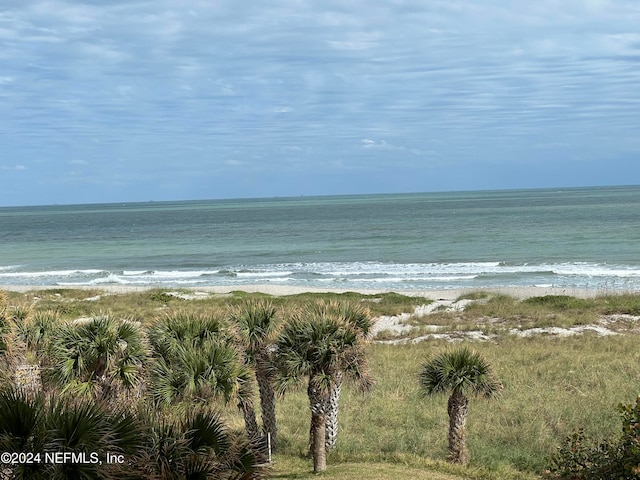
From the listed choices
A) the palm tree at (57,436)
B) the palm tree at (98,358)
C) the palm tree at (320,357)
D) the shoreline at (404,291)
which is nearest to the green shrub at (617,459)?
the palm tree at (320,357)

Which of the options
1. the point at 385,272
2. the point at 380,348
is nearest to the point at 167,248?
the point at 385,272

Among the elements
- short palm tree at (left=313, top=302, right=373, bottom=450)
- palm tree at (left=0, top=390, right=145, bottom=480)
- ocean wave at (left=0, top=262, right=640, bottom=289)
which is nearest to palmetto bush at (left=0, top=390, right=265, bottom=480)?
palm tree at (left=0, top=390, right=145, bottom=480)

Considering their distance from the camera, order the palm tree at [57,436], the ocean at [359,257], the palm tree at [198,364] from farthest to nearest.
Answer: the ocean at [359,257] < the palm tree at [198,364] < the palm tree at [57,436]

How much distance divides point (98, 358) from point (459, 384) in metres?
6.64

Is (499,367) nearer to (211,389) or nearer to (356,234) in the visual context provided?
(211,389)

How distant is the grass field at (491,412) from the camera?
13.1m

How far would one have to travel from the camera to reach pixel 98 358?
12.7 meters

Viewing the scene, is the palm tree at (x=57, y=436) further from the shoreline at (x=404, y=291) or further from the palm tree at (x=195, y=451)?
the shoreline at (x=404, y=291)

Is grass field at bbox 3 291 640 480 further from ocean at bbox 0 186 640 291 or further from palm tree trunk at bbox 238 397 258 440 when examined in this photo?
ocean at bbox 0 186 640 291

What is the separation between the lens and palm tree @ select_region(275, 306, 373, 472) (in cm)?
1218

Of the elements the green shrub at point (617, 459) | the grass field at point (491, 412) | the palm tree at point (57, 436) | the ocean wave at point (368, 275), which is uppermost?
the palm tree at point (57, 436)

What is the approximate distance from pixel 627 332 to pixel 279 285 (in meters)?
26.4

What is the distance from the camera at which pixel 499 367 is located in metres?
21.4

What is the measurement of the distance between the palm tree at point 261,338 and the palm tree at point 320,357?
1020mm
